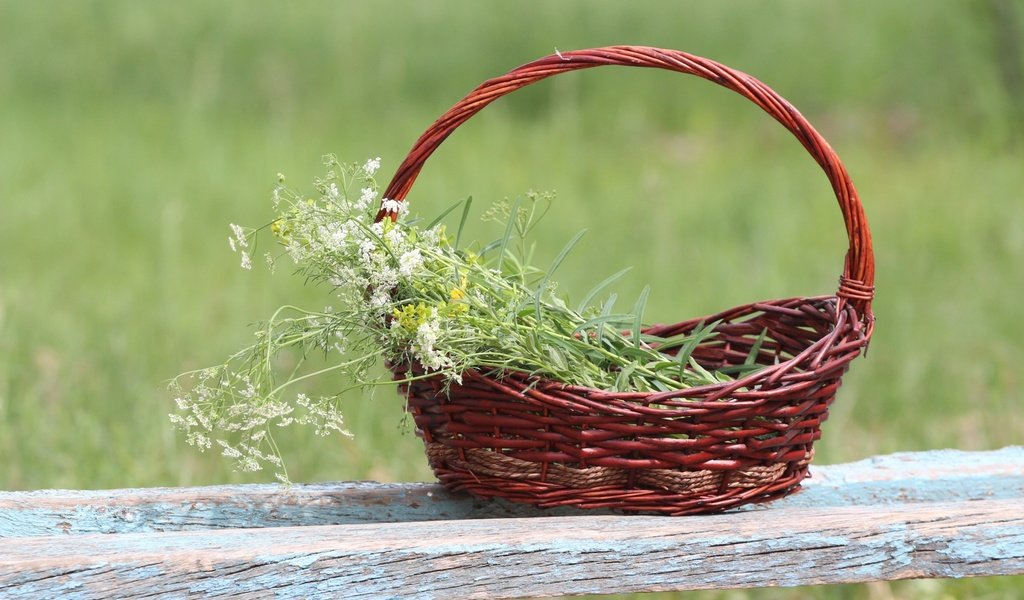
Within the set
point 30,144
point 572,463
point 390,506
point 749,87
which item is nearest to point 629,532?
point 572,463

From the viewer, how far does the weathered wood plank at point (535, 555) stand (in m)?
1.15

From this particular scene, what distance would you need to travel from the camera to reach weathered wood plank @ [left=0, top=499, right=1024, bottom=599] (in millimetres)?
1146

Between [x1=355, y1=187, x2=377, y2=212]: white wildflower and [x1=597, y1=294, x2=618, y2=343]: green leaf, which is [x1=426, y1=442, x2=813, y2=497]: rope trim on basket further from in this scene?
[x1=355, y1=187, x2=377, y2=212]: white wildflower

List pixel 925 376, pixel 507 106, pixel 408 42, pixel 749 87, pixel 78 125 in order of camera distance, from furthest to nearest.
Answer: pixel 408 42 < pixel 507 106 < pixel 78 125 < pixel 925 376 < pixel 749 87

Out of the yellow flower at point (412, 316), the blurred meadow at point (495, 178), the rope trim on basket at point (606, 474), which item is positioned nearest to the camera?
the yellow flower at point (412, 316)

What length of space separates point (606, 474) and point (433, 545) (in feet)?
0.86

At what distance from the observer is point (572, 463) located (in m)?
1.37

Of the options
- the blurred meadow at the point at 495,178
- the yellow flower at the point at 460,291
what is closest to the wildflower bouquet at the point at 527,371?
the yellow flower at the point at 460,291

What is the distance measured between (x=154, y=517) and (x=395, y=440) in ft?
4.27

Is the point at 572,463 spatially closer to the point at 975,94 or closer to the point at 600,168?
the point at 600,168

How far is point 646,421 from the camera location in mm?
1330

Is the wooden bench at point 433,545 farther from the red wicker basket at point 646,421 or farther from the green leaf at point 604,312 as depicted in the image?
the green leaf at point 604,312

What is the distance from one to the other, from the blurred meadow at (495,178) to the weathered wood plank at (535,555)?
1.14m

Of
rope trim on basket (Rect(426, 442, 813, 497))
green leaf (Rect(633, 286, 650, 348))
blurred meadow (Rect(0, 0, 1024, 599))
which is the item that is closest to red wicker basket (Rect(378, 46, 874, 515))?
rope trim on basket (Rect(426, 442, 813, 497))
